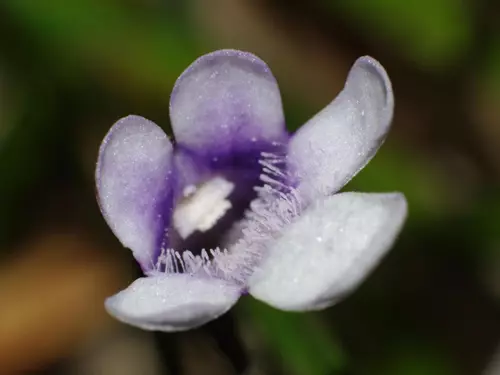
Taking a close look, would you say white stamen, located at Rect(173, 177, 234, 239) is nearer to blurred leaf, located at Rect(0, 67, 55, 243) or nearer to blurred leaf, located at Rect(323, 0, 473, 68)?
blurred leaf, located at Rect(0, 67, 55, 243)

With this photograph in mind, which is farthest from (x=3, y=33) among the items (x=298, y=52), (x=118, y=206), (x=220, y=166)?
(x=118, y=206)

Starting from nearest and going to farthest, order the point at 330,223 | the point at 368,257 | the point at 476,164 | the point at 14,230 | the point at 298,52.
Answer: the point at 368,257 → the point at 330,223 → the point at 14,230 → the point at 476,164 → the point at 298,52

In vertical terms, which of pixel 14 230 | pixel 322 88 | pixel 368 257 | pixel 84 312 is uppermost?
pixel 368 257

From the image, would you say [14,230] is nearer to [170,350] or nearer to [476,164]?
[170,350]

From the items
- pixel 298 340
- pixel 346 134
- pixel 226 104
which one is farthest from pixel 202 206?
pixel 298 340

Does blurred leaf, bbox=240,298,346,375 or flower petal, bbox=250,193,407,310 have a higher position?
flower petal, bbox=250,193,407,310

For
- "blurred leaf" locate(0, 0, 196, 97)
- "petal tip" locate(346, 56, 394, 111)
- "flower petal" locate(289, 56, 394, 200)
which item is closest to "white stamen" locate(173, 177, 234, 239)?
"flower petal" locate(289, 56, 394, 200)
